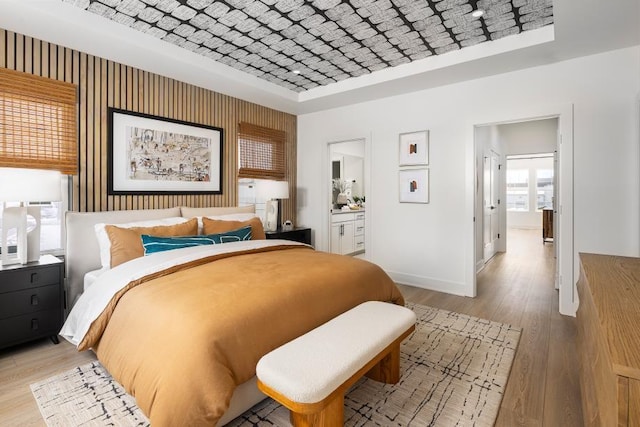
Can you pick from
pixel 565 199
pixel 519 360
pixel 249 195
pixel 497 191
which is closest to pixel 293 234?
pixel 249 195

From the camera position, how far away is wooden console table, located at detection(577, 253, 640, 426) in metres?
0.81

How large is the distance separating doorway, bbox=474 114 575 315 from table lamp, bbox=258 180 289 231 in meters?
2.52

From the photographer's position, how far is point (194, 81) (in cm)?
366

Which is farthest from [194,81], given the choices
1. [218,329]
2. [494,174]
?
[494,174]

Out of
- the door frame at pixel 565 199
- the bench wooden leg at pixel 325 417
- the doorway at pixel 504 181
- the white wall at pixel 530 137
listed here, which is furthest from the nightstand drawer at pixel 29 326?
the white wall at pixel 530 137

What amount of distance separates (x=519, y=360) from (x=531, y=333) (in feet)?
1.89

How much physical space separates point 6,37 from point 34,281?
6.37 ft

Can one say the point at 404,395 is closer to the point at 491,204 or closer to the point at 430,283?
the point at 430,283

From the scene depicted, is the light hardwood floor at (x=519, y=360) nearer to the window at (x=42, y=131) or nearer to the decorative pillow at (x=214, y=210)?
the window at (x=42, y=131)

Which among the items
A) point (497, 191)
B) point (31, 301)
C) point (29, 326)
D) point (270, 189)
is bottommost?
point (29, 326)

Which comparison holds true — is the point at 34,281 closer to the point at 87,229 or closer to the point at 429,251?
the point at 87,229

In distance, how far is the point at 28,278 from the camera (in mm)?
2416

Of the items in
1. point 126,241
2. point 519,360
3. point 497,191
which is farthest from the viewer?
point 497,191

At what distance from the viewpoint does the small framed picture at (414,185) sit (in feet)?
13.3
